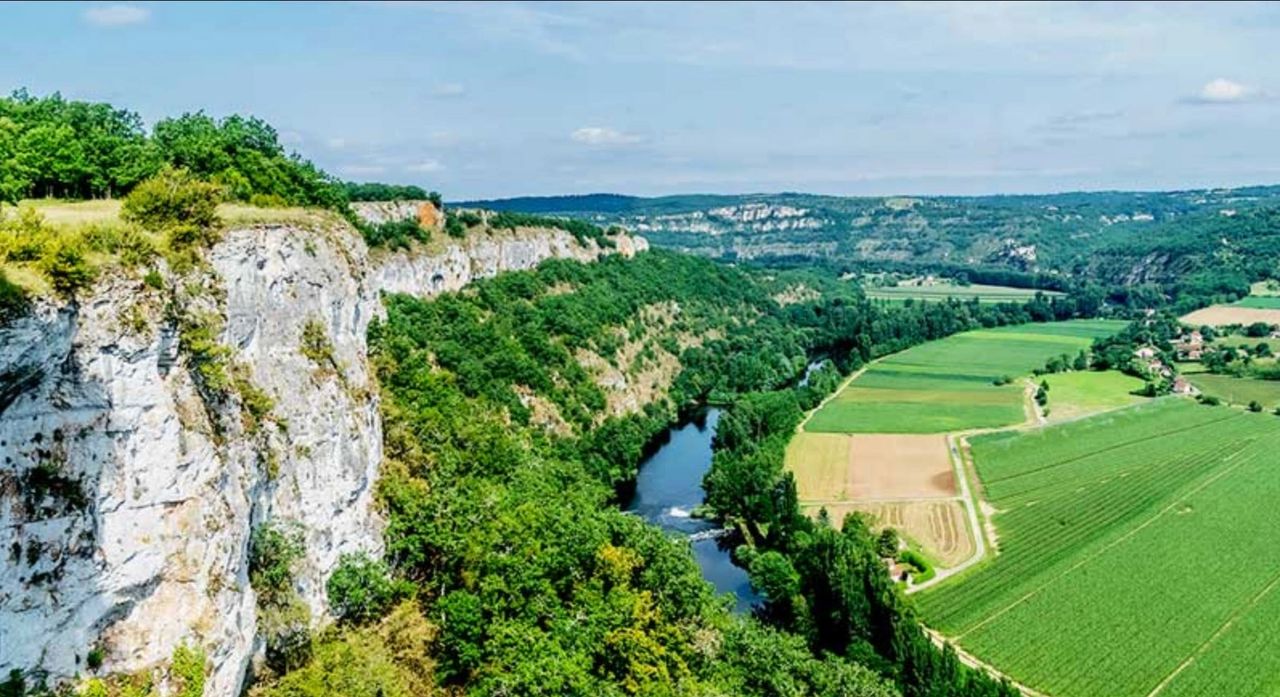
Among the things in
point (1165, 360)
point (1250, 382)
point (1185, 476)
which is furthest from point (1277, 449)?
point (1165, 360)

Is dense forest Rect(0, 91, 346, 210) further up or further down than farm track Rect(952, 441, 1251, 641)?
further up

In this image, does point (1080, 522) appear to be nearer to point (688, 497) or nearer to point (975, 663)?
point (975, 663)

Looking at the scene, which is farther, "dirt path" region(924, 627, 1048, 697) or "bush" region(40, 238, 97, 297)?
"dirt path" region(924, 627, 1048, 697)

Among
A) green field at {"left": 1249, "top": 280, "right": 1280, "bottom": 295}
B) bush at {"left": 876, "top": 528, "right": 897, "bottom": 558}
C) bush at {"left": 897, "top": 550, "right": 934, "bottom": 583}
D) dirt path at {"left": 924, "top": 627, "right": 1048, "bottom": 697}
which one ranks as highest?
green field at {"left": 1249, "top": 280, "right": 1280, "bottom": 295}

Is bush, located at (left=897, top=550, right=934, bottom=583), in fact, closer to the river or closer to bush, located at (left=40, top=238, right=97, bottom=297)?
the river

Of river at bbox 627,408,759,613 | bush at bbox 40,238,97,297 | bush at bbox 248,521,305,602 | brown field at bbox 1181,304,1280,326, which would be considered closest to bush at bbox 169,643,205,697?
bush at bbox 248,521,305,602

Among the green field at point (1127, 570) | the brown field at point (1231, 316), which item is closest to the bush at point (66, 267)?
the green field at point (1127, 570)
